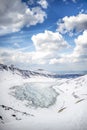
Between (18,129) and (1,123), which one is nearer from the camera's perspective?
(18,129)

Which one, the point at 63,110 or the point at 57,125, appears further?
the point at 63,110

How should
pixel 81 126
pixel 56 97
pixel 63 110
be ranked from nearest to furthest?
pixel 81 126 → pixel 63 110 → pixel 56 97

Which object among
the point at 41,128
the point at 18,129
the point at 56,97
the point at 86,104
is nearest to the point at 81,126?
the point at 86,104

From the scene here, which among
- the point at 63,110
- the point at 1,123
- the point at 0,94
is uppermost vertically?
the point at 0,94

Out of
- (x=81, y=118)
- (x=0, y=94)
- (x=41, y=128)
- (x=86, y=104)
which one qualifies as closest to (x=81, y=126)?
(x=81, y=118)

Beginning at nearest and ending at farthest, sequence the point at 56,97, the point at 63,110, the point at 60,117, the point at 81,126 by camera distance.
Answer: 1. the point at 81,126
2. the point at 60,117
3. the point at 63,110
4. the point at 56,97

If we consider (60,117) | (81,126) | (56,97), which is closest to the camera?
(81,126)

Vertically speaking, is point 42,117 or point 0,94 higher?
point 0,94

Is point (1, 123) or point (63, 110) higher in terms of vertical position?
point (63, 110)

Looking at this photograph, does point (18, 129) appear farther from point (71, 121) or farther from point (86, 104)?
point (86, 104)

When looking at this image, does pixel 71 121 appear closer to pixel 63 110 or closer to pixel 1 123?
pixel 63 110
